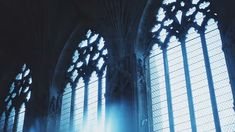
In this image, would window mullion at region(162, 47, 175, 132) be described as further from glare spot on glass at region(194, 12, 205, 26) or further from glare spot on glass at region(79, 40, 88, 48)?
glare spot on glass at region(79, 40, 88, 48)

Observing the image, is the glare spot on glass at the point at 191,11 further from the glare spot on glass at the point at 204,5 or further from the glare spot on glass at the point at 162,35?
the glare spot on glass at the point at 162,35

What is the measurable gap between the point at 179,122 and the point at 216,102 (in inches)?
42.3

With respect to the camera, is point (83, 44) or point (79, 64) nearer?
point (79, 64)

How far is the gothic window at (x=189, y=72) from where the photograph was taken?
41.6ft

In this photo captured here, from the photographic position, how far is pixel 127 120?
13672mm

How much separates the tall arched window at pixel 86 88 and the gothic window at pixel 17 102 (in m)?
2.12

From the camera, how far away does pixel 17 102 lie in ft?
61.0

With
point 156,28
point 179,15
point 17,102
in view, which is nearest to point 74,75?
point 17,102

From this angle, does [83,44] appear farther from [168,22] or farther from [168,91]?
[168,91]

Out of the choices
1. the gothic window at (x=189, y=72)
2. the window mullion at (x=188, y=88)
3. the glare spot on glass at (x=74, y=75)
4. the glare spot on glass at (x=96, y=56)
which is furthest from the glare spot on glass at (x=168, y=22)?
the glare spot on glass at (x=74, y=75)

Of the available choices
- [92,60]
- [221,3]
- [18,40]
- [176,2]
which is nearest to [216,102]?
[221,3]

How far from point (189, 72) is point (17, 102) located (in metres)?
7.39

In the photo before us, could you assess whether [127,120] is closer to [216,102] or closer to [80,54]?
[216,102]

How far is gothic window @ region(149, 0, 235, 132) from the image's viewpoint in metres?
12.7
